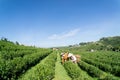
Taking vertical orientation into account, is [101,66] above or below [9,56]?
below

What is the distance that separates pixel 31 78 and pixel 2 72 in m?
2.95

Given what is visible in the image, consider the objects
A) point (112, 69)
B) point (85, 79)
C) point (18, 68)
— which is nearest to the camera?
point (85, 79)

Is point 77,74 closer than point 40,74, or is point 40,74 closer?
point 40,74

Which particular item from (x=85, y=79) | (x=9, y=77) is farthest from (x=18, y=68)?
(x=85, y=79)

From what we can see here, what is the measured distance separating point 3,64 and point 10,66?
39.9 inches

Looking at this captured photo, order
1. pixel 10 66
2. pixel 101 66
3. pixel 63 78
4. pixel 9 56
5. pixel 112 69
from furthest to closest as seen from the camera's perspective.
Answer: pixel 9 56 < pixel 101 66 < pixel 112 69 < pixel 63 78 < pixel 10 66

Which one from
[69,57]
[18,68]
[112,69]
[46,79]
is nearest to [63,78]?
[46,79]

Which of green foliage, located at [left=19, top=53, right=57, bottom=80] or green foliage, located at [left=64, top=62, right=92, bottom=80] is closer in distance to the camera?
green foliage, located at [left=19, top=53, right=57, bottom=80]

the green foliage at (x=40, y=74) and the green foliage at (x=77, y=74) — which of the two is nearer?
the green foliage at (x=40, y=74)

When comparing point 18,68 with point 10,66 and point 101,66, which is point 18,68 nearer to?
point 10,66

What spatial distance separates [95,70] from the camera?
16859 mm

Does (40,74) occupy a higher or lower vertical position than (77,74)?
higher

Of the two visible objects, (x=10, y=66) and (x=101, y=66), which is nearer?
(x=10, y=66)

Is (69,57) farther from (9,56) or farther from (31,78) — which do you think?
(31,78)
